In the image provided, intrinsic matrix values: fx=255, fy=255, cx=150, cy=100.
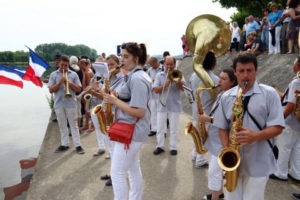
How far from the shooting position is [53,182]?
→ 4469mm

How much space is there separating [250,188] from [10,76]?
6.06 m

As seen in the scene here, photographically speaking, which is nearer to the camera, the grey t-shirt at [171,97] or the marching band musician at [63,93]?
the grey t-shirt at [171,97]

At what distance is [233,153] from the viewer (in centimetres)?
215

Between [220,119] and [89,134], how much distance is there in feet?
18.8

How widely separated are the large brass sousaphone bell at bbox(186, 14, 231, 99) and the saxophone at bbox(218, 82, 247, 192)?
182cm

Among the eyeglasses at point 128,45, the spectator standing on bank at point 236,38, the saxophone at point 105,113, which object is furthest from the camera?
the spectator standing on bank at point 236,38

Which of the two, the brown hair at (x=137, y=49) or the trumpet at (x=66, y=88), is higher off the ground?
the brown hair at (x=137, y=49)

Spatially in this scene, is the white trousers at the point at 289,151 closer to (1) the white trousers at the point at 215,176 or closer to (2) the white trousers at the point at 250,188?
(1) the white trousers at the point at 215,176

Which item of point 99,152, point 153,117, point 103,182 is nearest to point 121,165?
point 103,182

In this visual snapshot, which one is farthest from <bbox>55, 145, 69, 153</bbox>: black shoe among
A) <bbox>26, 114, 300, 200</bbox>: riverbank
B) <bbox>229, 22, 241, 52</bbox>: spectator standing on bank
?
<bbox>229, 22, 241, 52</bbox>: spectator standing on bank

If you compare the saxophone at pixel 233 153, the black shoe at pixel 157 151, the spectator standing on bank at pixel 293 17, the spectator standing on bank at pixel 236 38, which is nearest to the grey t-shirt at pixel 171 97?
the black shoe at pixel 157 151

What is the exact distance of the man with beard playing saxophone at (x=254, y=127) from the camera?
211 cm

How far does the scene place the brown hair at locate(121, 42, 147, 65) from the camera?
282 centimetres

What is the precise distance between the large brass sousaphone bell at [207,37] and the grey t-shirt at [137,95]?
4.45 ft
